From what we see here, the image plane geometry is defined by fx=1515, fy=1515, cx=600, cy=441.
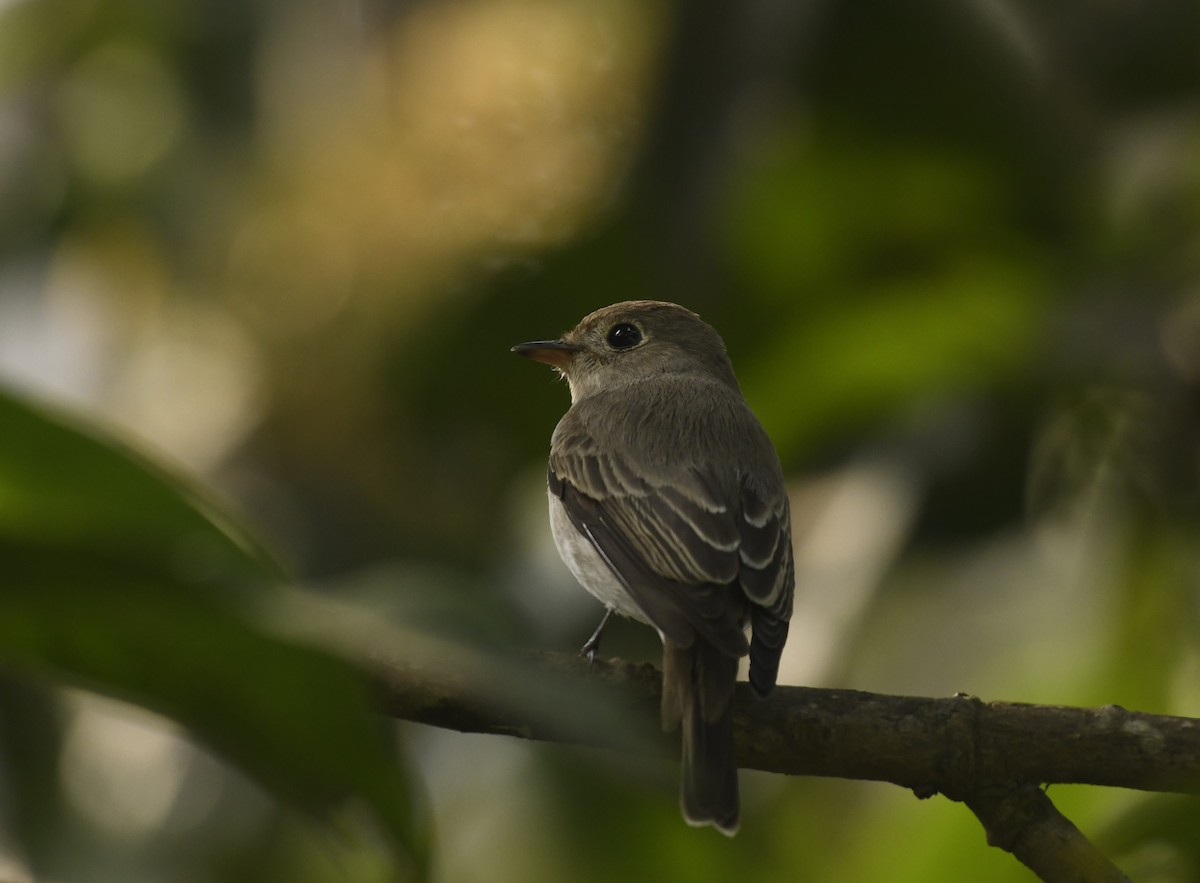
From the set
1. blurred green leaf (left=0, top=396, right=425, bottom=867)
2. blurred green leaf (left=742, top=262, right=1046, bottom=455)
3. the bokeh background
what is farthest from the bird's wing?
blurred green leaf (left=0, top=396, right=425, bottom=867)

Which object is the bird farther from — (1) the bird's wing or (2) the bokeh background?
(2) the bokeh background

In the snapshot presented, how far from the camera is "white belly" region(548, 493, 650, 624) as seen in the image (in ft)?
11.1

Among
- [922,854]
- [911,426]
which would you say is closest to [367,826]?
[922,854]

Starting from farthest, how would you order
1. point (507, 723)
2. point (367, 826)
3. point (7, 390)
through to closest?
point (507, 723) → point (367, 826) → point (7, 390)

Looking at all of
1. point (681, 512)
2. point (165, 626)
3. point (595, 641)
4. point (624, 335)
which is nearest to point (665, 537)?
point (681, 512)

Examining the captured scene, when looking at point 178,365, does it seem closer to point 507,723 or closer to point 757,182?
point 757,182

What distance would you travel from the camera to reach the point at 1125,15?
12.8ft

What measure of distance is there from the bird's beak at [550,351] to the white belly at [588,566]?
0.54 metres

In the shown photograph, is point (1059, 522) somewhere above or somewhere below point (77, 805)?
above

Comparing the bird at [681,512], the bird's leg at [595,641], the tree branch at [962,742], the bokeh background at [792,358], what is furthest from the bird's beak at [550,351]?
the tree branch at [962,742]

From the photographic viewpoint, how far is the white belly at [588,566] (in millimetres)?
3377

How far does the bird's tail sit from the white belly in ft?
1.11

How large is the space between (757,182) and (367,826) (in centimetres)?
296

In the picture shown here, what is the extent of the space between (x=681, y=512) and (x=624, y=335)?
1.20m
